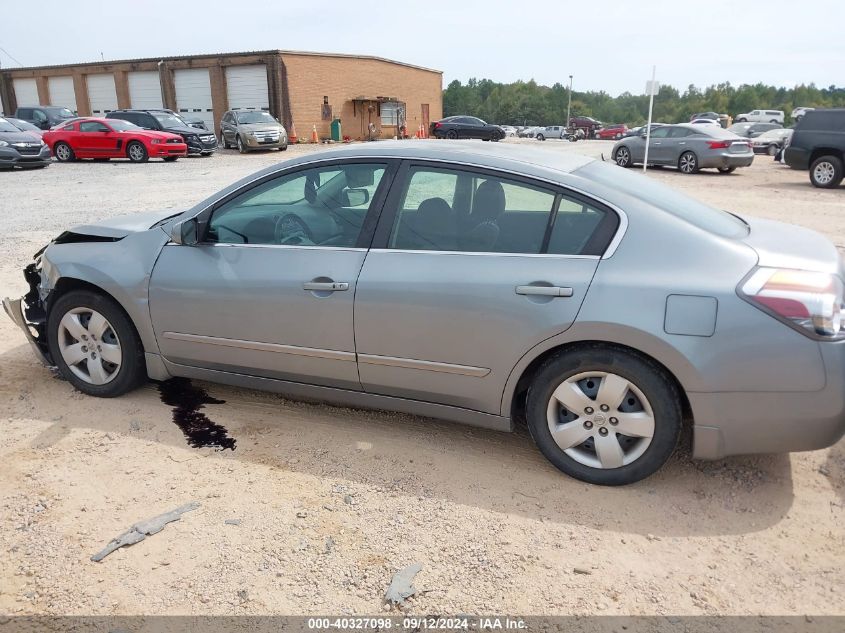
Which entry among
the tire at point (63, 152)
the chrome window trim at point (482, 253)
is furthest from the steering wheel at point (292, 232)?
the tire at point (63, 152)

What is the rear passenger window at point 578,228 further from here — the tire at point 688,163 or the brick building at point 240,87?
A: the brick building at point 240,87

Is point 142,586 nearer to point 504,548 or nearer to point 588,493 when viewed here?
point 504,548

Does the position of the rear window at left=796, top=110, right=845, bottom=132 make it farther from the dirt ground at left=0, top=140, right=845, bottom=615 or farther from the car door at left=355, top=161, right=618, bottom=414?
the car door at left=355, top=161, right=618, bottom=414

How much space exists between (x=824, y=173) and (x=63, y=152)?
2260cm

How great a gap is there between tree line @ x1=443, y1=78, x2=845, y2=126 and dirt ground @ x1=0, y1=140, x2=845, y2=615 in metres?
109

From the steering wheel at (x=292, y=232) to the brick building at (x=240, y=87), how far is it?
112ft

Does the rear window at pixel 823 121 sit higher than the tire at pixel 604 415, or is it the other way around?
the rear window at pixel 823 121

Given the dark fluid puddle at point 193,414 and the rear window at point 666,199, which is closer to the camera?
the rear window at point 666,199

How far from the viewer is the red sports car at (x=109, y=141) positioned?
21.0 meters

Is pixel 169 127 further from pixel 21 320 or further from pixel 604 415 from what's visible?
pixel 604 415

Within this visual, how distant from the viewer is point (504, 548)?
9.05 feet

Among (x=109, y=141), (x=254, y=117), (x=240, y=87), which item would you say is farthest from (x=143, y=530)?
(x=240, y=87)

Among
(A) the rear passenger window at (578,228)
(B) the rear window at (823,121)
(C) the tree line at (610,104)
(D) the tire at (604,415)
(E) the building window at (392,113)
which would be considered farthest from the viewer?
(C) the tree line at (610,104)

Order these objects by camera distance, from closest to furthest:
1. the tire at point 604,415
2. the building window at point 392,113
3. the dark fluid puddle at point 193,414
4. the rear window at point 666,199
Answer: the tire at point 604,415 < the rear window at point 666,199 < the dark fluid puddle at point 193,414 < the building window at point 392,113
